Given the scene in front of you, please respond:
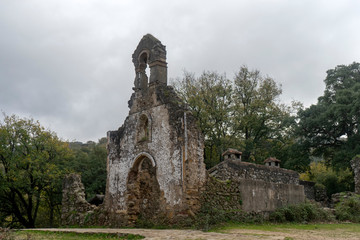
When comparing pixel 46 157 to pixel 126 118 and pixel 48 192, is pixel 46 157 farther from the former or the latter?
pixel 126 118

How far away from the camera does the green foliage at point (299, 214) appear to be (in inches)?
551

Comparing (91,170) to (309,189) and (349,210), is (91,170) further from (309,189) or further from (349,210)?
(349,210)

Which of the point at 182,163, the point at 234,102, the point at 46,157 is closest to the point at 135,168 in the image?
the point at 182,163

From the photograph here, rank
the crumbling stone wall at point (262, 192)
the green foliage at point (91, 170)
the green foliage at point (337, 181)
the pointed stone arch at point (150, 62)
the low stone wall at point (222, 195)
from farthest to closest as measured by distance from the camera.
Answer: the green foliage at point (91, 170)
the green foliage at point (337, 181)
the pointed stone arch at point (150, 62)
the crumbling stone wall at point (262, 192)
the low stone wall at point (222, 195)

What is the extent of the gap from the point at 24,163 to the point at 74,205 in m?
8.19

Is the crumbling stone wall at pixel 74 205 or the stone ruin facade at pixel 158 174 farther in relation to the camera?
the crumbling stone wall at pixel 74 205

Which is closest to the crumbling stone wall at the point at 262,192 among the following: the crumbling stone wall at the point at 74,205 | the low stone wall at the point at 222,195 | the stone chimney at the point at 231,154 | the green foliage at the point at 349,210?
the low stone wall at the point at 222,195

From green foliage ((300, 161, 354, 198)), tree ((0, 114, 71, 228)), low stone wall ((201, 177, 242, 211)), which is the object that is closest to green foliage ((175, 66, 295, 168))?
green foliage ((300, 161, 354, 198))

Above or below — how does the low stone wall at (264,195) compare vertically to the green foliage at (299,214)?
above

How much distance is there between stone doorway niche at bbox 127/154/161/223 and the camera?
14031 millimetres

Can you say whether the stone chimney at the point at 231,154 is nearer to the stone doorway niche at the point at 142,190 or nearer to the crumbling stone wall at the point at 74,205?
the stone doorway niche at the point at 142,190

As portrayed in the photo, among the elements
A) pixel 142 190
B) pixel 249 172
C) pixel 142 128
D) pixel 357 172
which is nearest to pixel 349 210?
pixel 357 172

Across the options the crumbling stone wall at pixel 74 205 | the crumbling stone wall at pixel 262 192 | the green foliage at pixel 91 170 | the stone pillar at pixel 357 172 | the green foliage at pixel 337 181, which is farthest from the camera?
the green foliage at pixel 91 170

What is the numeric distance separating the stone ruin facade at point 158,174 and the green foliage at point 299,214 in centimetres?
50
